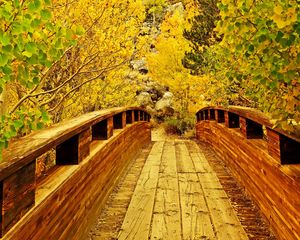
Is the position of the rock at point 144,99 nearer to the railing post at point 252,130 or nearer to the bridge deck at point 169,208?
the bridge deck at point 169,208

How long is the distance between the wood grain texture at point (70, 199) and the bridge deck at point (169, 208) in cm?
28

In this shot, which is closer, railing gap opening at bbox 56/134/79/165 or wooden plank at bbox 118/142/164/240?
railing gap opening at bbox 56/134/79/165

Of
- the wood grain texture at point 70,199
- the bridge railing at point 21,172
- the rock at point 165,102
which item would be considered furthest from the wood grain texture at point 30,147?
the rock at point 165,102

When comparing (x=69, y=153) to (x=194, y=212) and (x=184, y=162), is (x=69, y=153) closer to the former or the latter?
(x=194, y=212)

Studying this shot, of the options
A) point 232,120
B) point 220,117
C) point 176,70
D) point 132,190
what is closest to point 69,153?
point 132,190

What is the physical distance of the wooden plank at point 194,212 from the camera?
3105mm

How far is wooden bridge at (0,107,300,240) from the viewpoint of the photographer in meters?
1.91

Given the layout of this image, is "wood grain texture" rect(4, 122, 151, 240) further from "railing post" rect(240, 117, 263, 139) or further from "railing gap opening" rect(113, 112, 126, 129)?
"railing post" rect(240, 117, 263, 139)

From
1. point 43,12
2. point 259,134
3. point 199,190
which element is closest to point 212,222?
point 199,190

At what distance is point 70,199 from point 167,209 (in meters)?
1.53

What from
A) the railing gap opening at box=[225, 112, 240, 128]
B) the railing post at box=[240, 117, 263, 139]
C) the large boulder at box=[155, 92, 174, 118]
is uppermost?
the large boulder at box=[155, 92, 174, 118]

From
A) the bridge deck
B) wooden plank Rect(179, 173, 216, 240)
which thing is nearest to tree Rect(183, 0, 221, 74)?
the bridge deck

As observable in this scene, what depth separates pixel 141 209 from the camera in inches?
149

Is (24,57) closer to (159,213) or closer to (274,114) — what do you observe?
(274,114)
